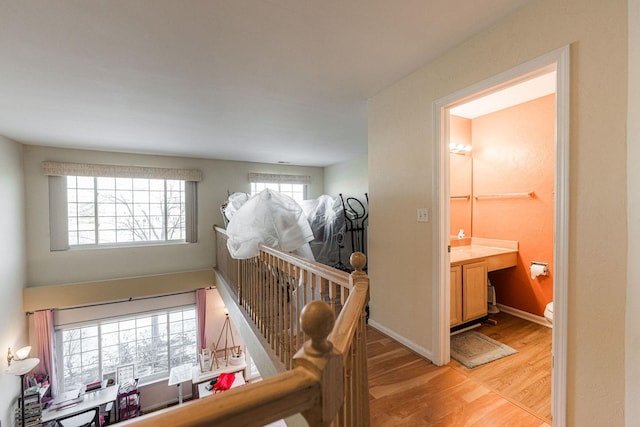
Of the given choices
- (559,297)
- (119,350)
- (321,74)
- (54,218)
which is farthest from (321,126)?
(119,350)

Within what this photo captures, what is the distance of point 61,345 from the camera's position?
16.0ft

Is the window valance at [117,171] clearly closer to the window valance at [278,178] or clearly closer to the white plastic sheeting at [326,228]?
the window valance at [278,178]

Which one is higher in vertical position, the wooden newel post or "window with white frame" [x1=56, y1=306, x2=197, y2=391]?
the wooden newel post

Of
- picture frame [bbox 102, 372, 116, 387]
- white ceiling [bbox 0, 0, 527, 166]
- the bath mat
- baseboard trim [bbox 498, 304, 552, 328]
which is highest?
white ceiling [bbox 0, 0, 527, 166]

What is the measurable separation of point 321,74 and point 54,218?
16.4 feet

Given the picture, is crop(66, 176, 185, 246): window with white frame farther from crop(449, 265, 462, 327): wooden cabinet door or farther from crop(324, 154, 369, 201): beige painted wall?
crop(449, 265, 462, 327): wooden cabinet door

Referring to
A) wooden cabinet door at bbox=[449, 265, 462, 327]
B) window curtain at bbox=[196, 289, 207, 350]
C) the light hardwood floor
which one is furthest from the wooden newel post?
window curtain at bbox=[196, 289, 207, 350]

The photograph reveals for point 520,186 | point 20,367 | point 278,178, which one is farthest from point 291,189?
point 20,367

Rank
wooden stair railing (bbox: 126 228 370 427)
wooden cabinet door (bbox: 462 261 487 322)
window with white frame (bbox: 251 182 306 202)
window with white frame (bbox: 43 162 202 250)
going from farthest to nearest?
1. window with white frame (bbox: 251 182 306 202)
2. window with white frame (bbox: 43 162 202 250)
3. wooden cabinet door (bbox: 462 261 487 322)
4. wooden stair railing (bbox: 126 228 370 427)

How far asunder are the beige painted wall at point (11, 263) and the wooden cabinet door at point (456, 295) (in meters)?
5.46

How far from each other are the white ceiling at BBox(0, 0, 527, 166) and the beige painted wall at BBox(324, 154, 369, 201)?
1.89 meters

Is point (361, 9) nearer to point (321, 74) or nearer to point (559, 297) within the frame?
point (321, 74)

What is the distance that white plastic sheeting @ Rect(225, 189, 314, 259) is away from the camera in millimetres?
2660

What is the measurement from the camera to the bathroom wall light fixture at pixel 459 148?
3.36 m
